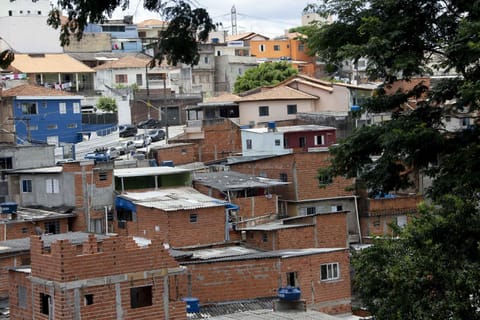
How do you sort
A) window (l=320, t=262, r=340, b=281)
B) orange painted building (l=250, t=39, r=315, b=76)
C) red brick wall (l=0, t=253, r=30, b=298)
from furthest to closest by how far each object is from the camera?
1. orange painted building (l=250, t=39, r=315, b=76)
2. window (l=320, t=262, r=340, b=281)
3. red brick wall (l=0, t=253, r=30, b=298)

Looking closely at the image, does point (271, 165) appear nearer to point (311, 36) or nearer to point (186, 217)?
point (186, 217)

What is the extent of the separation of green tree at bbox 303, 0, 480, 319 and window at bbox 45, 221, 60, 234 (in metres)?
19.1

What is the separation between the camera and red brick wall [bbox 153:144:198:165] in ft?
161

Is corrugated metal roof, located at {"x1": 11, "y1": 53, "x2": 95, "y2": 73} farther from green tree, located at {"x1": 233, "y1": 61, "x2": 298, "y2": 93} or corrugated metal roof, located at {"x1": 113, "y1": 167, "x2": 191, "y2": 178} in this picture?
corrugated metal roof, located at {"x1": 113, "y1": 167, "x2": 191, "y2": 178}

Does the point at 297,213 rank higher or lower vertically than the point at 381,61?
lower

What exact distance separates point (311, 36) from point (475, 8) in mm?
3335

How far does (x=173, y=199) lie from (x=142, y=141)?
19.2 m

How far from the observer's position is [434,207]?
1661cm

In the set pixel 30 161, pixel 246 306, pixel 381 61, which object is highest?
pixel 381 61

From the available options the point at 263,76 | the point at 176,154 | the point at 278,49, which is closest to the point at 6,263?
the point at 176,154

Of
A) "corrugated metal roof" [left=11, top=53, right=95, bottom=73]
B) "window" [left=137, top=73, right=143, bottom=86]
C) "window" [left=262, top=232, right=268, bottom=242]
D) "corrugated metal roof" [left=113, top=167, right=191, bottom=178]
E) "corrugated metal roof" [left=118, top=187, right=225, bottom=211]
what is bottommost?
"window" [left=262, top=232, right=268, bottom=242]

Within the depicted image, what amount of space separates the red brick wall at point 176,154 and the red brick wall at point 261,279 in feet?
62.1

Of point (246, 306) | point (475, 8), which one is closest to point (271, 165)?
point (246, 306)

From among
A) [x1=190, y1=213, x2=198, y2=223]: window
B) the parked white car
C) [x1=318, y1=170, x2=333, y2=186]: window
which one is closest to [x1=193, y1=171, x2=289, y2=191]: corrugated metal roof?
[x1=190, y1=213, x2=198, y2=223]: window
